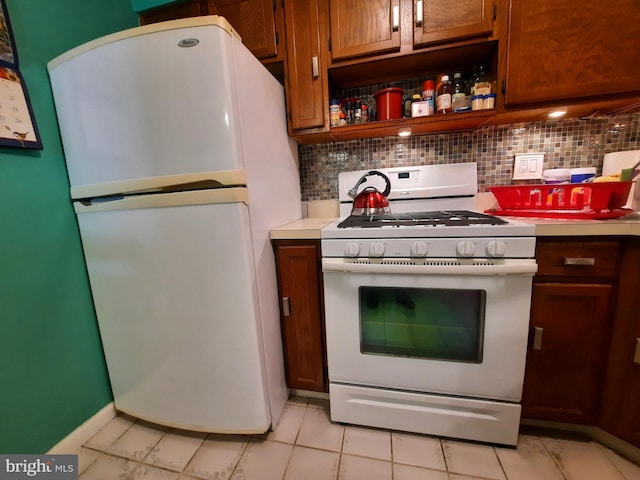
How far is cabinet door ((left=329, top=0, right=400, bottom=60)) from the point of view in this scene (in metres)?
1.14

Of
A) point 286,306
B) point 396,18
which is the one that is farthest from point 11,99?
point 396,18

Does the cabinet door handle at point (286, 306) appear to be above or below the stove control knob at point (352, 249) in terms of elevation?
below

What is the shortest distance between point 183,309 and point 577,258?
58.4 inches

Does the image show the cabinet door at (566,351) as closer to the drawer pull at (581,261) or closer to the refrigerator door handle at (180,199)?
the drawer pull at (581,261)

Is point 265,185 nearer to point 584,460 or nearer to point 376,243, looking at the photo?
point 376,243

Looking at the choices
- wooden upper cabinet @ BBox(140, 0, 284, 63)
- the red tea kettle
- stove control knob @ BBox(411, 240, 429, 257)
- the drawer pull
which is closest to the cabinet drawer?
the drawer pull

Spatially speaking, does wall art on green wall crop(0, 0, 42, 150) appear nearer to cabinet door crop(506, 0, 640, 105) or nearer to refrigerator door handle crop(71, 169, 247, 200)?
refrigerator door handle crop(71, 169, 247, 200)

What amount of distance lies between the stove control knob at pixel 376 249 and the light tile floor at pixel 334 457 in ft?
2.71

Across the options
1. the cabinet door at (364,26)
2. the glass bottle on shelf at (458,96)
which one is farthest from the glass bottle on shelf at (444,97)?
the cabinet door at (364,26)

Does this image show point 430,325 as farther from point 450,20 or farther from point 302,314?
point 450,20

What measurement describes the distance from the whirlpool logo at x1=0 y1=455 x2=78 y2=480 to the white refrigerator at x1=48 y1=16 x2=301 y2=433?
244 millimetres

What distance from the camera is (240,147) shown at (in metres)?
0.90

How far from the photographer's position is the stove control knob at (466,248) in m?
0.89

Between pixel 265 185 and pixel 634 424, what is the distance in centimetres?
165
